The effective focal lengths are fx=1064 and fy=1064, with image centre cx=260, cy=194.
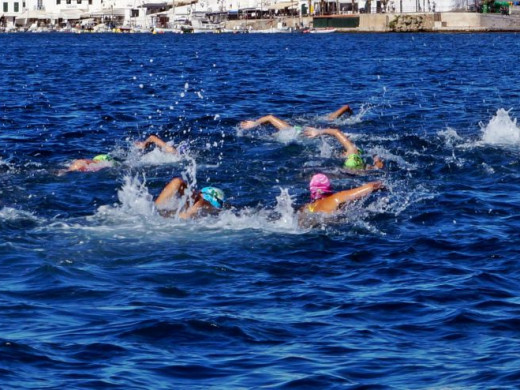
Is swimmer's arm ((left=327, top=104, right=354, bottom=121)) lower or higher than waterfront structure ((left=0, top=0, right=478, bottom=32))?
lower

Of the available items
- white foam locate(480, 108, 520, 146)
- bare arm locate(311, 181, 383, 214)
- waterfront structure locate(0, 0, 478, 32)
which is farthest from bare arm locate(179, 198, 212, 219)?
waterfront structure locate(0, 0, 478, 32)

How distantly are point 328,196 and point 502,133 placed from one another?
31.0ft

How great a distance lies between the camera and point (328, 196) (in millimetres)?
16312

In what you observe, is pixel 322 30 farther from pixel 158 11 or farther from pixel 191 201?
pixel 191 201

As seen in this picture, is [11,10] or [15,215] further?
[11,10]

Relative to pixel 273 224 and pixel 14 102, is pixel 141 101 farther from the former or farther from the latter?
pixel 273 224

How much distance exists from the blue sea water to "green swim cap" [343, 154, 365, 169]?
0.29m

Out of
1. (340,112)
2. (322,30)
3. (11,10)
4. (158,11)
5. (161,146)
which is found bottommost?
(322,30)

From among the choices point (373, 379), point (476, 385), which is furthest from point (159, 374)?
point (476, 385)

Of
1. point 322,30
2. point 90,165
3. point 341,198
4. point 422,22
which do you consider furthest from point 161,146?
point 322,30

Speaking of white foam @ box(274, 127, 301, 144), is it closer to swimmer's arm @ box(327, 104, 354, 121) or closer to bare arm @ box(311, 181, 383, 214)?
swimmer's arm @ box(327, 104, 354, 121)

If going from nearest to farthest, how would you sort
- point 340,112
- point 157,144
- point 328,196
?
point 328,196 → point 157,144 → point 340,112

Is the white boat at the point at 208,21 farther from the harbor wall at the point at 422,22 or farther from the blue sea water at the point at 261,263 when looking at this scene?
the blue sea water at the point at 261,263

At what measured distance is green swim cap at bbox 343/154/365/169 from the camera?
2022 cm
